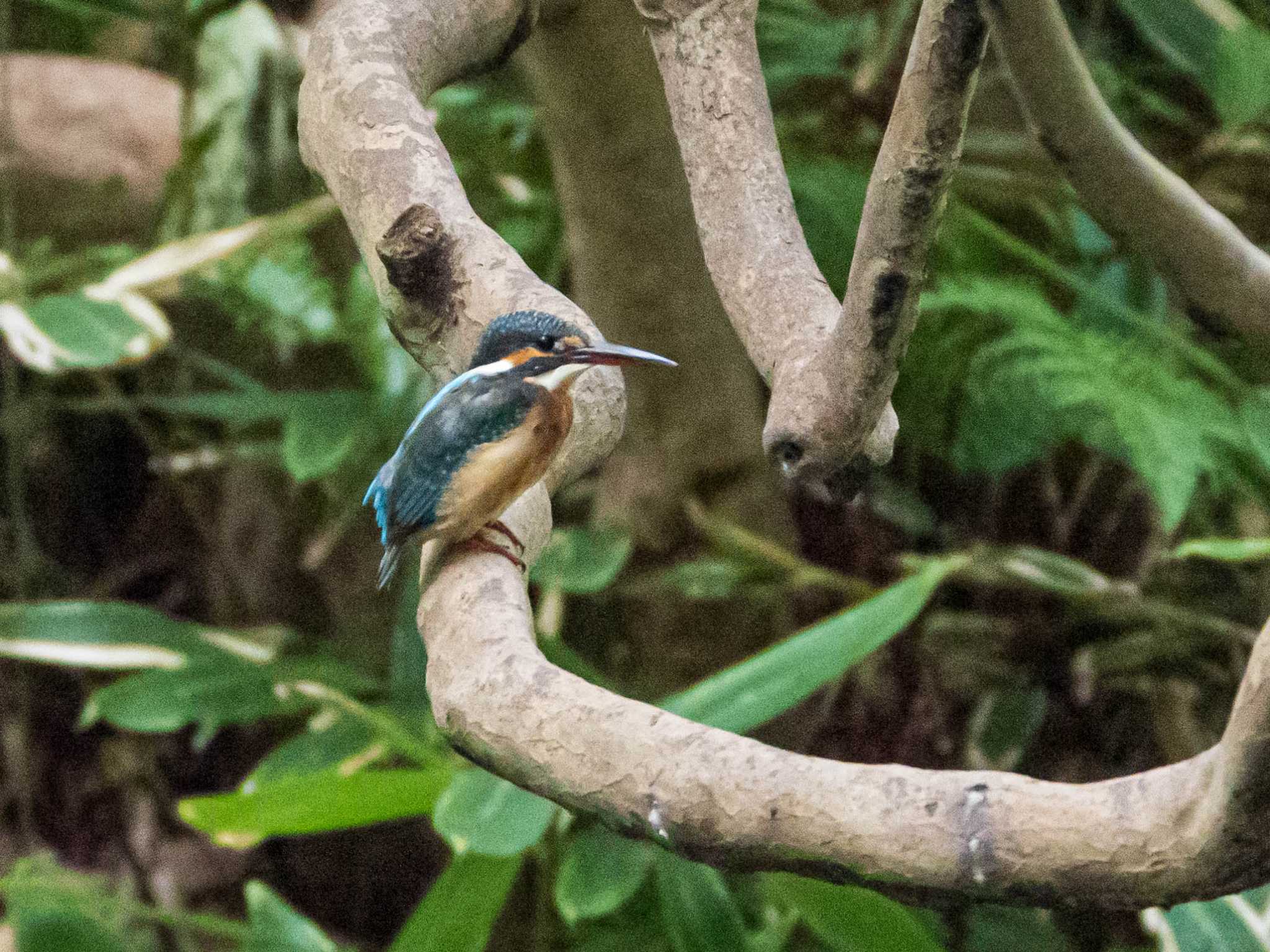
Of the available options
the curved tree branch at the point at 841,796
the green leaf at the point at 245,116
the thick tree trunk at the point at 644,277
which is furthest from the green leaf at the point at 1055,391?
the green leaf at the point at 245,116

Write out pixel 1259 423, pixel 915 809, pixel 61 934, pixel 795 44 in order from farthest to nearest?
pixel 795 44 → pixel 61 934 → pixel 1259 423 → pixel 915 809

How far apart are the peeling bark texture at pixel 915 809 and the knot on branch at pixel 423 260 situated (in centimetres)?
45

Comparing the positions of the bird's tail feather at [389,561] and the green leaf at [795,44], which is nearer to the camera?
the bird's tail feather at [389,561]

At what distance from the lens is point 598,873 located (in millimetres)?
1571

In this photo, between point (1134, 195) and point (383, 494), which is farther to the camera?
point (1134, 195)

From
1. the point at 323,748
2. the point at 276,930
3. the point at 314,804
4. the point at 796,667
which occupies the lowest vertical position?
the point at 276,930

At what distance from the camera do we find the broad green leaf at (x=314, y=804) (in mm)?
1414

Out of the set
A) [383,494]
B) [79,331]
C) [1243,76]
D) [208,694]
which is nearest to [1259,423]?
[1243,76]

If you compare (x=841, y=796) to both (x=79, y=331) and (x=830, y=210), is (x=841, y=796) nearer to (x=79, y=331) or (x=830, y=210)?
(x=830, y=210)

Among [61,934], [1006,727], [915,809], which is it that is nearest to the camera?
[915,809]

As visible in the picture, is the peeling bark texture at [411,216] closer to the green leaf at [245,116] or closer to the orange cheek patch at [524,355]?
the orange cheek patch at [524,355]

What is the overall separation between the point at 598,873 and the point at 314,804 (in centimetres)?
34

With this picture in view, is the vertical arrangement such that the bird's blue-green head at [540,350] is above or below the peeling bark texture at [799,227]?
below

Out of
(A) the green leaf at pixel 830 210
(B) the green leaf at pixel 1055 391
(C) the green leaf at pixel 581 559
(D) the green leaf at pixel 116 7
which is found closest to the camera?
(B) the green leaf at pixel 1055 391
